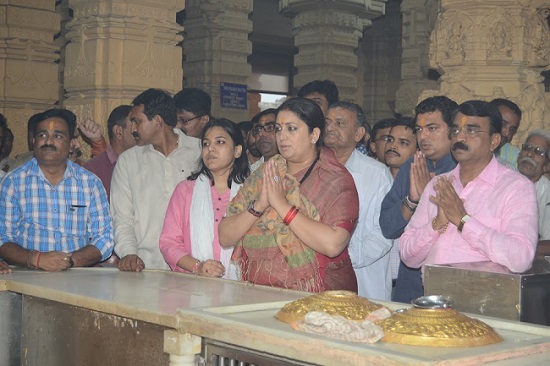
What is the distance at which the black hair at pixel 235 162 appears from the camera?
4.42 m

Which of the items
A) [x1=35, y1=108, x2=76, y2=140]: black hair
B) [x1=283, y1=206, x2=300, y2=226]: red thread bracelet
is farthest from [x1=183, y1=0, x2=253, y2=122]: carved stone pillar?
[x1=283, y1=206, x2=300, y2=226]: red thread bracelet

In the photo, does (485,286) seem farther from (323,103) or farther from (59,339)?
(323,103)

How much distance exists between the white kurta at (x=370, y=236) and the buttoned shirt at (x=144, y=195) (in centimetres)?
104

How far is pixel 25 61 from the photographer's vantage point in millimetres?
8836

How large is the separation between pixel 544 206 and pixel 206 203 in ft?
7.12

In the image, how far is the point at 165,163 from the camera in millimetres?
4969

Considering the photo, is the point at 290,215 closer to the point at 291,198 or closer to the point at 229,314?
the point at 291,198

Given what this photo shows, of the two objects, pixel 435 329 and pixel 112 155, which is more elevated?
pixel 112 155

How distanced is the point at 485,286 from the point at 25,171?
239cm

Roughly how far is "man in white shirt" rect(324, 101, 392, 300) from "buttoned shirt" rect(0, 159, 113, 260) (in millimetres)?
1301

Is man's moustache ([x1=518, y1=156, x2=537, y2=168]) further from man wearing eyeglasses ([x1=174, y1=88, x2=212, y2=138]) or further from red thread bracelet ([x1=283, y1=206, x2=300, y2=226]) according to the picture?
red thread bracelet ([x1=283, y1=206, x2=300, y2=226])

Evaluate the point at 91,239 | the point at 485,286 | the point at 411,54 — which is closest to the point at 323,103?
the point at 91,239

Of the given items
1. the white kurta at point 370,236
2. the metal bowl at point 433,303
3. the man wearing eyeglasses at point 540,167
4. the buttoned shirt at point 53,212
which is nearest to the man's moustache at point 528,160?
the man wearing eyeglasses at point 540,167

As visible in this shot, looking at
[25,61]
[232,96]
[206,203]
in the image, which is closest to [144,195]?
[206,203]
